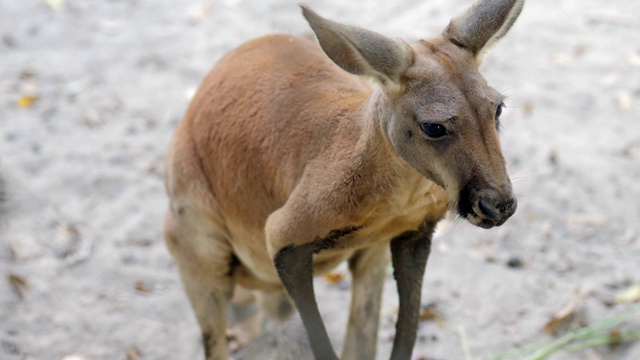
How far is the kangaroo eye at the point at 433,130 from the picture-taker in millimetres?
2848

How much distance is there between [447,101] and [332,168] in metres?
0.62

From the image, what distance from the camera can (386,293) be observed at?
5066 millimetres

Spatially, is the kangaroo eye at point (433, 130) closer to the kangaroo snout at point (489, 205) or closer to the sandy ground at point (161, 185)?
the kangaroo snout at point (489, 205)

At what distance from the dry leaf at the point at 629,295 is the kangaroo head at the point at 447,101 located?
7.20 ft

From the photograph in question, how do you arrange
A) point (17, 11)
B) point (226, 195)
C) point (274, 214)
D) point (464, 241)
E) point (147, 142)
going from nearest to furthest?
point (274, 214) → point (226, 195) → point (464, 241) → point (147, 142) → point (17, 11)

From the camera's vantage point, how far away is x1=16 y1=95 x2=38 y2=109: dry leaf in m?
6.50

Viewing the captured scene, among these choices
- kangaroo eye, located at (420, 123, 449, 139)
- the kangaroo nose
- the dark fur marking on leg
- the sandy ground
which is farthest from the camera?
the sandy ground

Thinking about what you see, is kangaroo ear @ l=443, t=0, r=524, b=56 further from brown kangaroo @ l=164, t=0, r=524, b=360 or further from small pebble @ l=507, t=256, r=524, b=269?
small pebble @ l=507, t=256, r=524, b=269

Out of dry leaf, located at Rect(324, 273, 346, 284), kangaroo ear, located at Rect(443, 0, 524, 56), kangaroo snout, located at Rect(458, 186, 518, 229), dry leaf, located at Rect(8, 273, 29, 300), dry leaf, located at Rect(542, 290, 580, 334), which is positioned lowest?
dry leaf, located at Rect(324, 273, 346, 284)

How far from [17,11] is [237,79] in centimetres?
422

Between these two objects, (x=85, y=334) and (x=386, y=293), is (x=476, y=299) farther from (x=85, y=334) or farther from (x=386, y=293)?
(x=85, y=334)

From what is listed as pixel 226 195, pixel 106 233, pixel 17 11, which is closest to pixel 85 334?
pixel 106 233

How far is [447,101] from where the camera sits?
2859 millimetres

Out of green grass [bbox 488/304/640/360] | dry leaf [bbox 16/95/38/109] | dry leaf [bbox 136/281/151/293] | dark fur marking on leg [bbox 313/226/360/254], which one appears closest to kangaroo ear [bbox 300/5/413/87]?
dark fur marking on leg [bbox 313/226/360/254]
